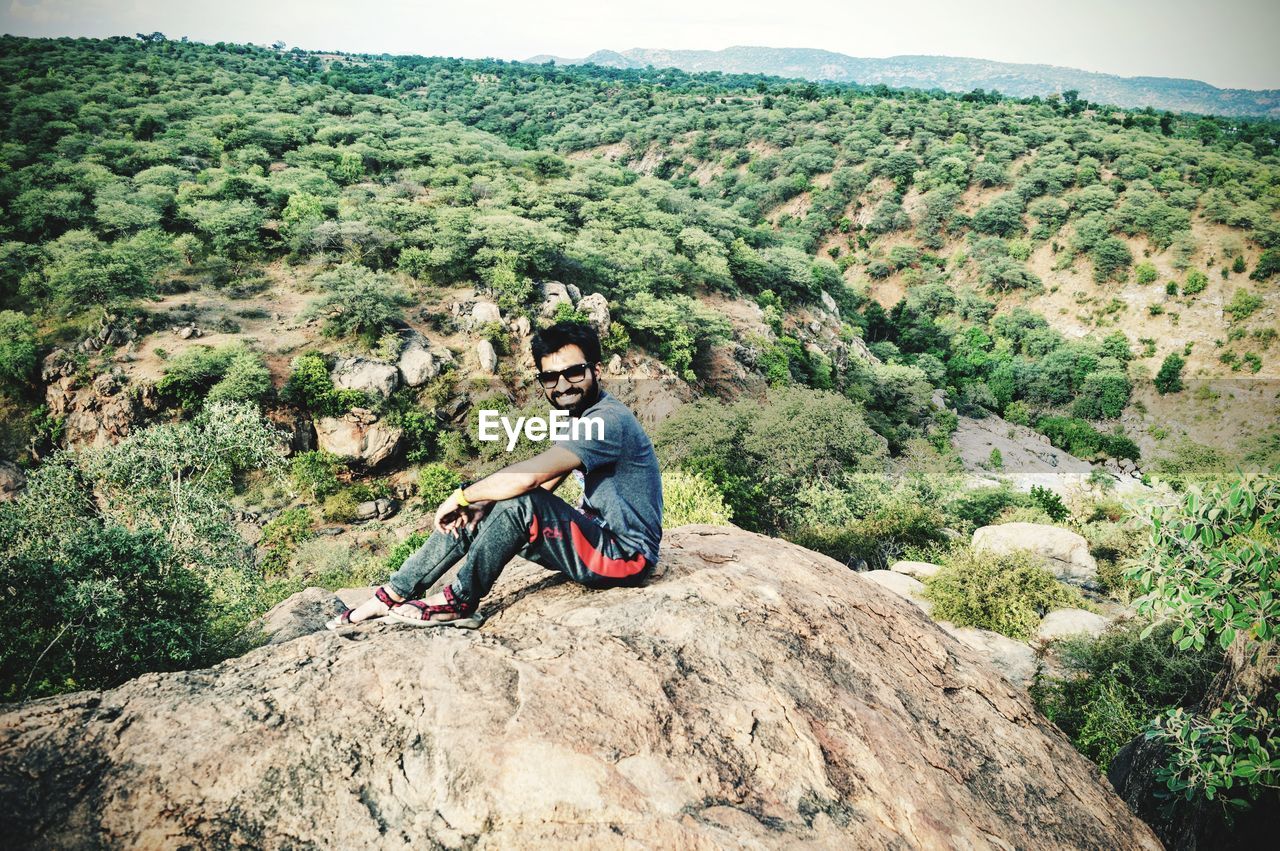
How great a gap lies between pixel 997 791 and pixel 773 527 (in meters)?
15.4

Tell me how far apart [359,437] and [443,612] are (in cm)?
1730

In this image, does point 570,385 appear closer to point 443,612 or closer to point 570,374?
point 570,374

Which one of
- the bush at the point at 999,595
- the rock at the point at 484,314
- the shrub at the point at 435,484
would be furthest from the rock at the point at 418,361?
the bush at the point at 999,595

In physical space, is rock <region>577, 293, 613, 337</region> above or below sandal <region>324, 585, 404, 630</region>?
below

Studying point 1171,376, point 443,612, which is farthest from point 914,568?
point 1171,376

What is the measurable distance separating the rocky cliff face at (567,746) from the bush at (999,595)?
7.76m

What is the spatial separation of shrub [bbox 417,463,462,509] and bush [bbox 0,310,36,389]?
11.8 m

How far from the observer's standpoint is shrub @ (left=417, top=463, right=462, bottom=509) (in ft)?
58.2

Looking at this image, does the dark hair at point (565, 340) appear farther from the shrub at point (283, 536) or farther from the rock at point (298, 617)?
the shrub at point (283, 536)

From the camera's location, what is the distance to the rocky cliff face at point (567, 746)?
1.93 meters

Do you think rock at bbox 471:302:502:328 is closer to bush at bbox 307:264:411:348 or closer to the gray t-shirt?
bush at bbox 307:264:411:348

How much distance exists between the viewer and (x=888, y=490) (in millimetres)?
19141

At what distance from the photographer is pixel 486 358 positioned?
21.5 meters

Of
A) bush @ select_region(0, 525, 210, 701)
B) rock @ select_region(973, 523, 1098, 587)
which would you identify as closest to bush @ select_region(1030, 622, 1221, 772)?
rock @ select_region(973, 523, 1098, 587)
